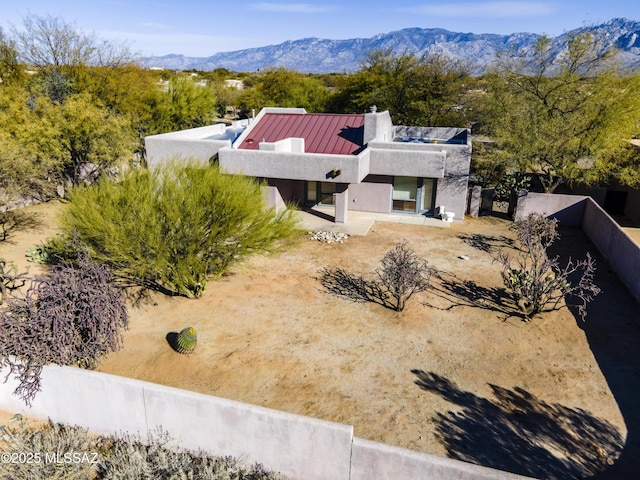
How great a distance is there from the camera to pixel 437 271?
17.1 metres

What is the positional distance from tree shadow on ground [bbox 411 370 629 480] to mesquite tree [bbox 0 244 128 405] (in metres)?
7.40

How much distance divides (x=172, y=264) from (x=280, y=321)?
3594mm

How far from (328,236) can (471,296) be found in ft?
24.4

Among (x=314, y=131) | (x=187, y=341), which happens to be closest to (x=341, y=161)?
(x=314, y=131)

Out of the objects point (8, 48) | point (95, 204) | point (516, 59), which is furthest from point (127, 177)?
point (8, 48)

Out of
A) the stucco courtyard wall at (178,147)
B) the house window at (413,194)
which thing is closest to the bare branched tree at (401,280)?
the house window at (413,194)

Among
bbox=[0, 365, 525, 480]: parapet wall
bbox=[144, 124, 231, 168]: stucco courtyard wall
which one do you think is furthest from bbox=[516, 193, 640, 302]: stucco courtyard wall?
bbox=[144, 124, 231, 168]: stucco courtyard wall

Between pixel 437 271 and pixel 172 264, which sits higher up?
pixel 172 264

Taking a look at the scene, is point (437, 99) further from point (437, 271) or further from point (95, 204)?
point (95, 204)

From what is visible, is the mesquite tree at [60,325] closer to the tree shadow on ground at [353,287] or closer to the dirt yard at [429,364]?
the dirt yard at [429,364]

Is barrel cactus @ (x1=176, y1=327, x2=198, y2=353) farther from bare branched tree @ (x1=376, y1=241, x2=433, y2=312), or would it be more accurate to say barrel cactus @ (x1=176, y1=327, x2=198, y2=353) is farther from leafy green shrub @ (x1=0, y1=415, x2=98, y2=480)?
bare branched tree @ (x1=376, y1=241, x2=433, y2=312)

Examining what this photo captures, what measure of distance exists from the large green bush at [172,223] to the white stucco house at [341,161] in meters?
7.81

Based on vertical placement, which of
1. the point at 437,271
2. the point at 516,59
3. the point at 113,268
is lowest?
the point at 437,271

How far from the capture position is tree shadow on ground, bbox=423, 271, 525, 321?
14203 millimetres
